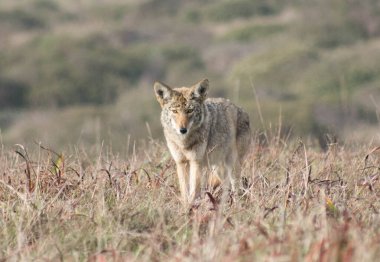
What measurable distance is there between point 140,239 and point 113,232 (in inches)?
6.6

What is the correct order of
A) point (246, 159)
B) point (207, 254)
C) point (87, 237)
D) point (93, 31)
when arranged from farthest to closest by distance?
point (93, 31) < point (246, 159) < point (87, 237) < point (207, 254)

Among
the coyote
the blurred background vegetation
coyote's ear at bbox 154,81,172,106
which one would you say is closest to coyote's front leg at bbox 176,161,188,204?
the coyote

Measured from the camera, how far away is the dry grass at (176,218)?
4.43 meters

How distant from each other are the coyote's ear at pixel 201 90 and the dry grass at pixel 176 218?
78cm

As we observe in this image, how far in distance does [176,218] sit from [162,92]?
6.38ft

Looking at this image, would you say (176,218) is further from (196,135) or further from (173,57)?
(173,57)

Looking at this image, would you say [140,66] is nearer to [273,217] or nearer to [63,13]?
[63,13]

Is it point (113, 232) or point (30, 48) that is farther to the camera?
point (30, 48)

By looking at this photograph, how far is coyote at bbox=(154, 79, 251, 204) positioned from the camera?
23.3 ft

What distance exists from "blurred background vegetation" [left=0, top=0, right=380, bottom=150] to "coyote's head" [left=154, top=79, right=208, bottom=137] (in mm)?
23961

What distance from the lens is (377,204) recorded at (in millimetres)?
5730

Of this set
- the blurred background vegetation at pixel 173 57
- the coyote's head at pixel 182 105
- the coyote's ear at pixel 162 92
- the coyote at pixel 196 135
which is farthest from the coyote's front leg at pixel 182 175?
the blurred background vegetation at pixel 173 57

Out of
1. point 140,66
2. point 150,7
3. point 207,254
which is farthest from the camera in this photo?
point 150,7

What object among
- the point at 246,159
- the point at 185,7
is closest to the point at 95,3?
the point at 185,7
